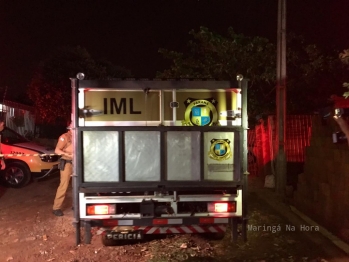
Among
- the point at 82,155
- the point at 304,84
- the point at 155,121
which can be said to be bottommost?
the point at 82,155

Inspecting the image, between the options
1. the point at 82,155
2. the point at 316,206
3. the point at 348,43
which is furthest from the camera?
the point at 348,43

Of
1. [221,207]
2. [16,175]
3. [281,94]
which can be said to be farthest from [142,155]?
[16,175]

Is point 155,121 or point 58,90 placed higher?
point 58,90

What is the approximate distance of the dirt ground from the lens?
20.1 ft

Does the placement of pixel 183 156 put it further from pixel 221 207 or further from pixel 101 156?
pixel 101 156

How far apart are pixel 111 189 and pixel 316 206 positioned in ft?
14.1

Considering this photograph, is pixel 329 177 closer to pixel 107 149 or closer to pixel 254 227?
pixel 254 227

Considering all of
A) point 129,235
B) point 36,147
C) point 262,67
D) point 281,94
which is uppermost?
point 262,67

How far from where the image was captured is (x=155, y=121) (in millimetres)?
5668

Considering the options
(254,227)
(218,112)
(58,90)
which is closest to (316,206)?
(254,227)

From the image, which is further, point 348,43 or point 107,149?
point 348,43

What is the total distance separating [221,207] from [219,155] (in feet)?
2.24

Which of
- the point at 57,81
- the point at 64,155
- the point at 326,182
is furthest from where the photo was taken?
the point at 57,81

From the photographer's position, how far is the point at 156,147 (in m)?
5.65
